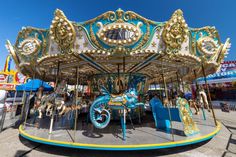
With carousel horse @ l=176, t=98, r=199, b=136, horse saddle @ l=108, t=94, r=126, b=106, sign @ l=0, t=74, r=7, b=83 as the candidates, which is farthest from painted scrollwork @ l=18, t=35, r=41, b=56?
sign @ l=0, t=74, r=7, b=83

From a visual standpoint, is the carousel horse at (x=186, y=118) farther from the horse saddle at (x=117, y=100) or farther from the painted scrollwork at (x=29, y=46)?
the painted scrollwork at (x=29, y=46)

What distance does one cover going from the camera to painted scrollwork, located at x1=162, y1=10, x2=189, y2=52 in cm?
387

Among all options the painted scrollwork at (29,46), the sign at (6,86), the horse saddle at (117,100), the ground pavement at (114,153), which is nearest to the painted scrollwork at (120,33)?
the horse saddle at (117,100)

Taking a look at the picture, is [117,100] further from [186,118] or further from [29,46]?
[29,46]

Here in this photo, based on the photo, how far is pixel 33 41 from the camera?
483cm

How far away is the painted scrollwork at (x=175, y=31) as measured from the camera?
12.7 feet

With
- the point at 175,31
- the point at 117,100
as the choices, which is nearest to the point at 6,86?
the point at 117,100

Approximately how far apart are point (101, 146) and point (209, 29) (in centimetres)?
577

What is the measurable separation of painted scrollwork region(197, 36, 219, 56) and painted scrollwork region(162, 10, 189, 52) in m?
1.16

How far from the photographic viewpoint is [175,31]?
155 inches

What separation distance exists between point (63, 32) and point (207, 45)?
17.7 feet

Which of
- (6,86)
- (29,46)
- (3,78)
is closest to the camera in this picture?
(29,46)

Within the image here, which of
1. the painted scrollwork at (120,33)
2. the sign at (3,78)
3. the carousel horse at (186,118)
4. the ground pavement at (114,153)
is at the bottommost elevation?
the ground pavement at (114,153)

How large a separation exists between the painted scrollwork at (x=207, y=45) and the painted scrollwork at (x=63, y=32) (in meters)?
4.61
